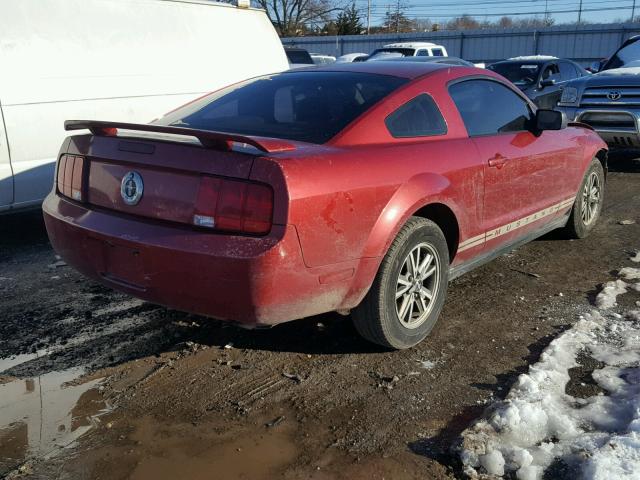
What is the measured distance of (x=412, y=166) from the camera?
3.46 meters

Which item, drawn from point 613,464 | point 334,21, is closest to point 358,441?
point 613,464

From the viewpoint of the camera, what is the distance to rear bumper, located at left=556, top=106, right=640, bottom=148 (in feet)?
29.0

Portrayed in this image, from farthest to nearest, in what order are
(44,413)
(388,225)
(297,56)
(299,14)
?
(299,14) → (297,56) → (388,225) → (44,413)

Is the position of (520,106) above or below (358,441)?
above

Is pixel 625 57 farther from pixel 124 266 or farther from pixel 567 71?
pixel 124 266

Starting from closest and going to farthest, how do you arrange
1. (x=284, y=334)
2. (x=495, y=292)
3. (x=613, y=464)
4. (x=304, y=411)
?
(x=613, y=464) → (x=304, y=411) → (x=284, y=334) → (x=495, y=292)

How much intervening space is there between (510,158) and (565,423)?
77.7 inches

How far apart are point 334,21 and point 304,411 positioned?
49.9 metres

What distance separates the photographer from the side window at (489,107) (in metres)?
4.14

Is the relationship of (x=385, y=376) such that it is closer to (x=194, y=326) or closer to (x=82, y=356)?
(x=194, y=326)

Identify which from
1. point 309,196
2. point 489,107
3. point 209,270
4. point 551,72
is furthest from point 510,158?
point 551,72

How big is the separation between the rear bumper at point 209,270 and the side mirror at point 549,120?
2285 mm

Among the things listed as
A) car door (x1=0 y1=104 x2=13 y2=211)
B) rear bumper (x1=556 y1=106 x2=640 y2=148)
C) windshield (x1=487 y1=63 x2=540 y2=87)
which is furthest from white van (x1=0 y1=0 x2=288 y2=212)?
windshield (x1=487 y1=63 x2=540 y2=87)

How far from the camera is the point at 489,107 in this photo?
442 centimetres
